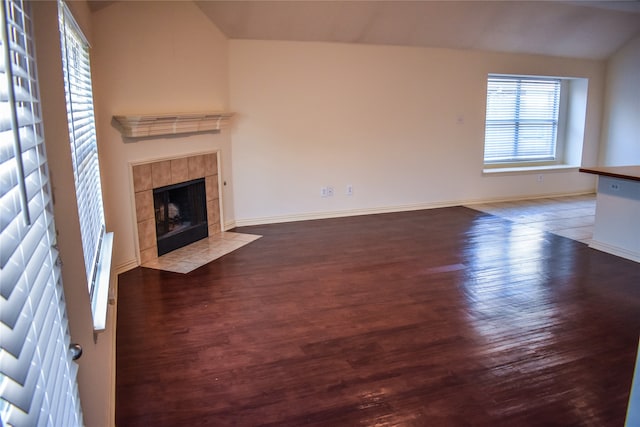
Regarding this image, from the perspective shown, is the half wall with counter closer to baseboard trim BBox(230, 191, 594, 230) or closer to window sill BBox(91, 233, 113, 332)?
baseboard trim BBox(230, 191, 594, 230)

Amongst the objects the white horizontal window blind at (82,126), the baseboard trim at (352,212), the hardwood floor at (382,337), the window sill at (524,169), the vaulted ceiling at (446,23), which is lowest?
the hardwood floor at (382,337)

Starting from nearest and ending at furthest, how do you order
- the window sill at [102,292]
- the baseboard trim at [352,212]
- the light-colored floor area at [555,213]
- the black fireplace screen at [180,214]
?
the window sill at [102,292] → the black fireplace screen at [180,214] → the light-colored floor area at [555,213] → the baseboard trim at [352,212]

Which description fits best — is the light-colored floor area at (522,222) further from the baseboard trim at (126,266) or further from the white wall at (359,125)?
the white wall at (359,125)

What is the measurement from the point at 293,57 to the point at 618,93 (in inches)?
197

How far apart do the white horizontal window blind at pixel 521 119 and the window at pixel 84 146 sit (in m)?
5.56

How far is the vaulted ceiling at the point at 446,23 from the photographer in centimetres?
488

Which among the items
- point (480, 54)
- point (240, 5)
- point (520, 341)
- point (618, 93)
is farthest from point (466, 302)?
point (618, 93)

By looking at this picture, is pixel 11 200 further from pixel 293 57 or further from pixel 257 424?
pixel 293 57

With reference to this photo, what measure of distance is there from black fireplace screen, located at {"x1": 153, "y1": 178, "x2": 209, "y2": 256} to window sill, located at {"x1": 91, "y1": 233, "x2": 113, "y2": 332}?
152cm

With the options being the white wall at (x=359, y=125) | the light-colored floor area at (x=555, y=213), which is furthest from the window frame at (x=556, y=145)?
the light-colored floor area at (x=555, y=213)

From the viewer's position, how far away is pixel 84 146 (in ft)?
8.30

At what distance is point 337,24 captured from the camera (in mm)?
5215

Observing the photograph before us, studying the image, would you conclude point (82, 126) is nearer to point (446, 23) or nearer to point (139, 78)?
point (139, 78)

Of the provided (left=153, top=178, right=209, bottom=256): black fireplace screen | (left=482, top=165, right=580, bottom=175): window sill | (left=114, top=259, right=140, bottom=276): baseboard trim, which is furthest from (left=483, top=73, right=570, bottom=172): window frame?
(left=114, top=259, right=140, bottom=276): baseboard trim
